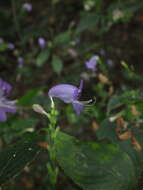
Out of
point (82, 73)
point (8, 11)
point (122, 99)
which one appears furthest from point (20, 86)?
point (122, 99)

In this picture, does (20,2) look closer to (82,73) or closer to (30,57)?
(30,57)

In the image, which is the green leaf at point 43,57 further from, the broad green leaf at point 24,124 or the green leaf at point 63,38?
the broad green leaf at point 24,124

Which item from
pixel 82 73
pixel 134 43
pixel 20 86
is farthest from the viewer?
pixel 134 43

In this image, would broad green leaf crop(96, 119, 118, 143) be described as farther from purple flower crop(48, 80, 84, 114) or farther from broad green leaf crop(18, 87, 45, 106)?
broad green leaf crop(18, 87, 45, 106)

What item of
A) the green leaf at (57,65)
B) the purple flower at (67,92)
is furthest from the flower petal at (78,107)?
the green leaf at (57,65)

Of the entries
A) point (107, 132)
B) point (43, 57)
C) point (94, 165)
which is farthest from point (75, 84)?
point (94, 165)

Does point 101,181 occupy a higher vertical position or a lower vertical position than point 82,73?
higher

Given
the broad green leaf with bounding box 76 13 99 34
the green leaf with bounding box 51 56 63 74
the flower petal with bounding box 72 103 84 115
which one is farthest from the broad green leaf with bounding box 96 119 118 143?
the broad green leaf with bounding box 76 13 99 34
